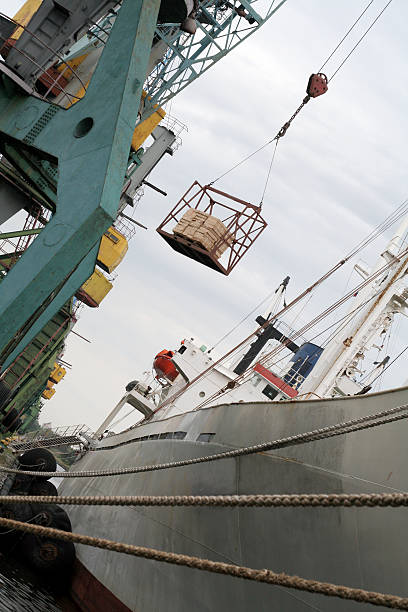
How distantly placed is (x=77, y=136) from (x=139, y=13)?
1.89 meters

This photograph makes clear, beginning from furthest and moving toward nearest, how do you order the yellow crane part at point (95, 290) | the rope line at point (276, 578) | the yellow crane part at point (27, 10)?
the yellow crane part at point (95, 290)
the yellow crane part at point (27, 10)
the rope line at point (276, 578)

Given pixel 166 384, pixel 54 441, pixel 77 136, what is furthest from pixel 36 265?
pixel 166 384

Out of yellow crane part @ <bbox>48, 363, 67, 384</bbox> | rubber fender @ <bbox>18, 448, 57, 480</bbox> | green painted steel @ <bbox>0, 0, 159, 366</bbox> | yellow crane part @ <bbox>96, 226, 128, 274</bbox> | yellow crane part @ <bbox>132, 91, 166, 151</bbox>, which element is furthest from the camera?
yellow crane part @ <bbox>48, 363, 67, 384</bbox>

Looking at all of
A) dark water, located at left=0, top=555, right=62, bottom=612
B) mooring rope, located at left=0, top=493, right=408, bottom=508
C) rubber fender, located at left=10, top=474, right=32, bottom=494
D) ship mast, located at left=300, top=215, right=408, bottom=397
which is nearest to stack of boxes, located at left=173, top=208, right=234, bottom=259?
ship mast, located at left=300, top=215, right=408, bottom=397

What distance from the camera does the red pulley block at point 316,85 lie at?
14.2 meters

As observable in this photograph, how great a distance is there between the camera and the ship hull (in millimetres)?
5059

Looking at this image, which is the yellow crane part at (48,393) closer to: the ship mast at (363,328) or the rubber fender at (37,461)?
the rubber fender at (37,461)

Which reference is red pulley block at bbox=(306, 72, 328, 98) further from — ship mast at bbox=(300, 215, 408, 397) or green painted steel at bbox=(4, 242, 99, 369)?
green painted steel at bbox=(4, 242, 99, 369)

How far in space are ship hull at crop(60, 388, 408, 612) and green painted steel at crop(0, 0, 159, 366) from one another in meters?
3.16

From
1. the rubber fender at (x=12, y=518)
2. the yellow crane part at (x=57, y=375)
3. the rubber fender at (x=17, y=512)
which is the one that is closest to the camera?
the rubber fender at (x=12, y=518)

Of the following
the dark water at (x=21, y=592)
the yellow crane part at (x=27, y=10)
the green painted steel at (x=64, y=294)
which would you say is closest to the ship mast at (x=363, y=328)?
the green painted steel at (x=64, y=294)

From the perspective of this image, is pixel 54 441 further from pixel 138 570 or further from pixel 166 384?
pixel 138 570

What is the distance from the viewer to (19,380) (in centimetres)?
2269

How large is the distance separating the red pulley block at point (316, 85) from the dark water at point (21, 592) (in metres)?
12.2
